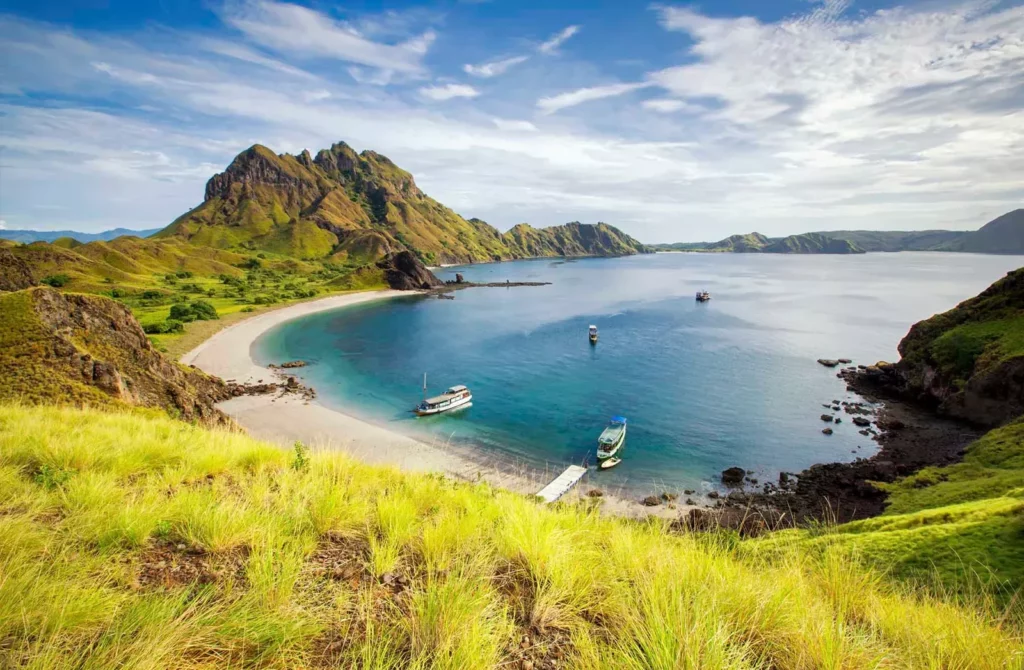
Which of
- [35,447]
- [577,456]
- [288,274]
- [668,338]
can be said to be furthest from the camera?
[288,274]

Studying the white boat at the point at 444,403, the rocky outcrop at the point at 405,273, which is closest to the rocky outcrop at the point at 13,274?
the white boat at the point at 444,403

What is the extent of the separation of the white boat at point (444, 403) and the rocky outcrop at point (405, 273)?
10774cm

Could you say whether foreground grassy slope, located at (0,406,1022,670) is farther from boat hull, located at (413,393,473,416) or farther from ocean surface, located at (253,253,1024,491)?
Result: boat hull, located at (413,393,473,416)

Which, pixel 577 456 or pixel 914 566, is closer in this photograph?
pixel 914 566

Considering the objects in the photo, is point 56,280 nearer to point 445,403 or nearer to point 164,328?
point 164,328

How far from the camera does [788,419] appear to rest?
40.2 m

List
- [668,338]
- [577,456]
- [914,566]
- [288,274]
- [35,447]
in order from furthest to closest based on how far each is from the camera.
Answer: [288,274], [668,338], [577,456], [914,566], [35,447]

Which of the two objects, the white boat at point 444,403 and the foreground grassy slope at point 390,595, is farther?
the white boat at point 444,403

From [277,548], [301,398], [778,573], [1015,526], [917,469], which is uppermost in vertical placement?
[277,548]

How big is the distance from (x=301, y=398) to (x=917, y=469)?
52963 millimetres

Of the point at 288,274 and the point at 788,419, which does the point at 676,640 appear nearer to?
the point at 788,419

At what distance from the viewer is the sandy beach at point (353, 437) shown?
2719cm

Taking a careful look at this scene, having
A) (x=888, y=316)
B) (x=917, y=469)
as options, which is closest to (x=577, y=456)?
(x=917, y=469)

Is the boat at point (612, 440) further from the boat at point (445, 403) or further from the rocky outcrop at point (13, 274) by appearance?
the rocky outcrop at point (13, 274)
